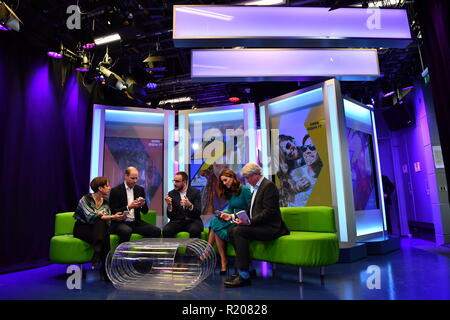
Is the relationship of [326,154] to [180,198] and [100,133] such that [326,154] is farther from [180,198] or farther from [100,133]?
[100,133]

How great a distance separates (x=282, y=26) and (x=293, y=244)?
2692 millimetres

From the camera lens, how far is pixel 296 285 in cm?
312

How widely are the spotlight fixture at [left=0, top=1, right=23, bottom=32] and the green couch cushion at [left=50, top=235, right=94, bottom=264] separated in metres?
2.82

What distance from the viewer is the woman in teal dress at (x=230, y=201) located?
3750 mm

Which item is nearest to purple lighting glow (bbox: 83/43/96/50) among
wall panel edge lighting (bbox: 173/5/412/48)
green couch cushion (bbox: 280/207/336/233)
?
wall panel edge lighting (bbox: 173/5/412/48)

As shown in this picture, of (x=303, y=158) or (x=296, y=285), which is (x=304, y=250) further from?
(x=303, y=158)

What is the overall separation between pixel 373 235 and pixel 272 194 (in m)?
2.89

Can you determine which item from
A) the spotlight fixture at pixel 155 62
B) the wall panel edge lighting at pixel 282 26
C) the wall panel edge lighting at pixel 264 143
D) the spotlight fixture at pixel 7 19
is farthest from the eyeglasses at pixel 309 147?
the spotlight fixture at pixel 7 19

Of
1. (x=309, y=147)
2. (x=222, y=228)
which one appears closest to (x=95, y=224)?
(x=222, y=228)

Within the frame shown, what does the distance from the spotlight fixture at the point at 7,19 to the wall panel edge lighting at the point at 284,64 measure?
7.60ft

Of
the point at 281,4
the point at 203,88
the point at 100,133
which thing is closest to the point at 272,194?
the point at 281,4
